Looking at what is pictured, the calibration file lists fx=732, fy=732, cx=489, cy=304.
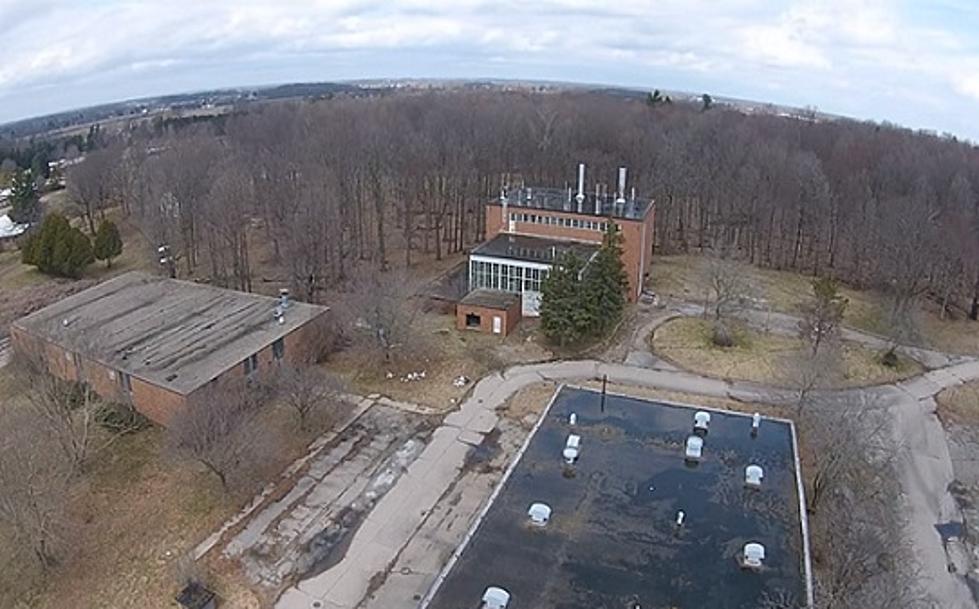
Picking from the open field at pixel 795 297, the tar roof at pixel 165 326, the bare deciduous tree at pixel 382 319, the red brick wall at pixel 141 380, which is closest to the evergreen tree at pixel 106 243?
the tar roof at pixel 165 326

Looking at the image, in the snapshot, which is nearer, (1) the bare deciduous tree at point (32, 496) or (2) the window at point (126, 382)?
(1) the bare deciduous tree at point (32, 496)

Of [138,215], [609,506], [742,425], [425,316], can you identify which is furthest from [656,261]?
[138,215]

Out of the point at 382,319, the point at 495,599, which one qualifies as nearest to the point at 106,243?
the point at 382,319

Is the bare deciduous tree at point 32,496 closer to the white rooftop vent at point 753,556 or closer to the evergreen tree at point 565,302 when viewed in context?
the white rooftop vent at point 753,556

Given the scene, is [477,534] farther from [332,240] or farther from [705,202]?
[705,202]

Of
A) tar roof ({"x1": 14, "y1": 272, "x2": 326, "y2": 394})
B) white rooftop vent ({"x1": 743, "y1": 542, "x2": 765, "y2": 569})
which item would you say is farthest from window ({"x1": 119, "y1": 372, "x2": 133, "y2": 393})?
white rooftop vent ({"x1": 743, "y1": 542, "x2": 765, "y2": 569})
